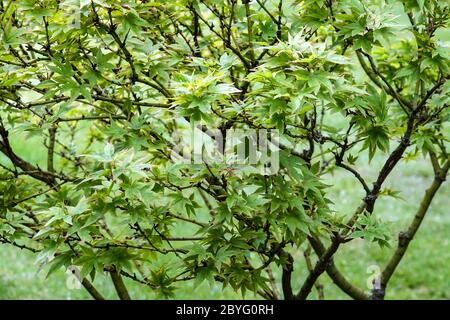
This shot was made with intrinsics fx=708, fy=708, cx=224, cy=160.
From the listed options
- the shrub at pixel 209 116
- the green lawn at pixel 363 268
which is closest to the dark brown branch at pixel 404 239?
the shrub at pixel 209 116

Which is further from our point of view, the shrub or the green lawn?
the green lawn

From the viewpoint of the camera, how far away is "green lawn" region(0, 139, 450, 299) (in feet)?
19.6

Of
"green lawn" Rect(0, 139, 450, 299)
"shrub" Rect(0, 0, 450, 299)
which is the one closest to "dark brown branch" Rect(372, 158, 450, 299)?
"shrub" Rect(0, 0, 450, 299)

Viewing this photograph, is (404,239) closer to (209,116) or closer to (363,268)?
(209,116)

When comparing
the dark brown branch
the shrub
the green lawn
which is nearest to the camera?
the shrub

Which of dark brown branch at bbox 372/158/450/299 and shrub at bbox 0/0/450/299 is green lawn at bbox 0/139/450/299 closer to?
dark brown branch at bbox 372/158/450/299

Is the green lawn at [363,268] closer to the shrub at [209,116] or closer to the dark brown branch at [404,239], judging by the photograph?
the dark brown branch at [404,239]

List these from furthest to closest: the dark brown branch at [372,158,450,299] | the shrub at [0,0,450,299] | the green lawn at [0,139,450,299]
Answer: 1. the green lawn at [0,139,450,299]
2. the dark brown branch at [372,158,450,299]
3. the shrub at [0,0,450,299]

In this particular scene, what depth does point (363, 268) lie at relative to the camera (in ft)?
21.7

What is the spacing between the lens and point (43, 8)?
8.21 feet

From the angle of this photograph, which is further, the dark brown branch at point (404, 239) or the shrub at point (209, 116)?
the dark brown branch at point (404, 239)

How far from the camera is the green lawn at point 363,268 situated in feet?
19.6
